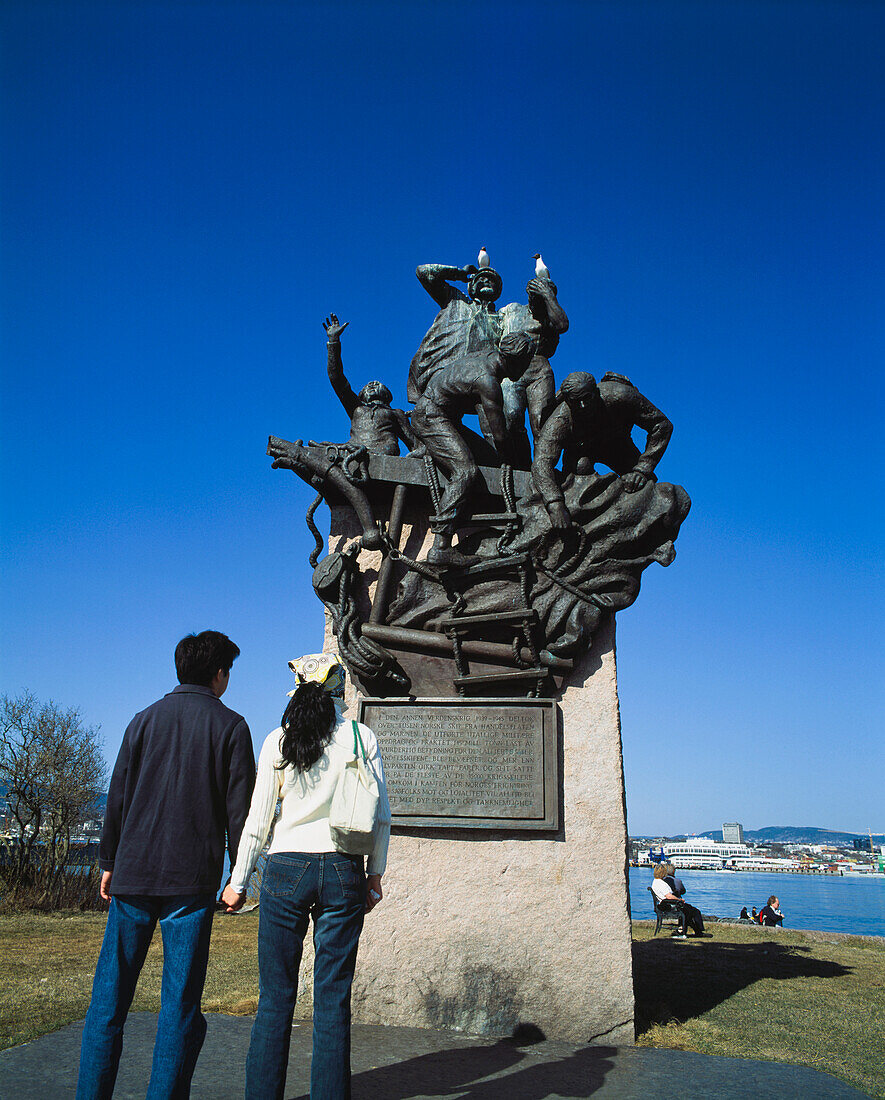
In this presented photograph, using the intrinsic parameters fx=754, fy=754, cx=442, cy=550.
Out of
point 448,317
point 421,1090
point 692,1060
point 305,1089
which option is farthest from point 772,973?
point 448,317

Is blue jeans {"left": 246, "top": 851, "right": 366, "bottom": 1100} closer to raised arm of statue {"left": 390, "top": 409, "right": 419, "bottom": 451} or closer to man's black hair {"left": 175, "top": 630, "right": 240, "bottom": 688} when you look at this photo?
man's black hair {"left": 175, "top": 630, "right": 240, "bottom": 688}

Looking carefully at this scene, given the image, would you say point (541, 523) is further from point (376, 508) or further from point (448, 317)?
point (448, 317)

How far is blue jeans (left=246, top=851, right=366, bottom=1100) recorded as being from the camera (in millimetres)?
2369

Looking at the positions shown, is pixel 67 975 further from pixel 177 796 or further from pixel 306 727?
pixel 306 727

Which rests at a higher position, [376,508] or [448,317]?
[448,317]

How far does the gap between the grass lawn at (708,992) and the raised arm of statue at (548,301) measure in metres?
4.69

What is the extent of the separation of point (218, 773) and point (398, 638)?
2422 millimetres

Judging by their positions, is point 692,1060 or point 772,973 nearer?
point 692,1060

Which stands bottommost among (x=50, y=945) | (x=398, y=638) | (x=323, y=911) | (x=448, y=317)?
(x=50, y=945)

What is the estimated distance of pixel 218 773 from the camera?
268cm

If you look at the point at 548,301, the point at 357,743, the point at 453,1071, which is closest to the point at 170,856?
the point at 357,743

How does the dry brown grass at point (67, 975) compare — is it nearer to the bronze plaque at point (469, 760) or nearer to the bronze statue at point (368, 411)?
the bronze plaque at point (469, 760)

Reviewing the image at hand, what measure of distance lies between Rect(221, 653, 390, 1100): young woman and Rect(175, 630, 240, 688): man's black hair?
14.4 inches

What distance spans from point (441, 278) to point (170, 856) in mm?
5382
